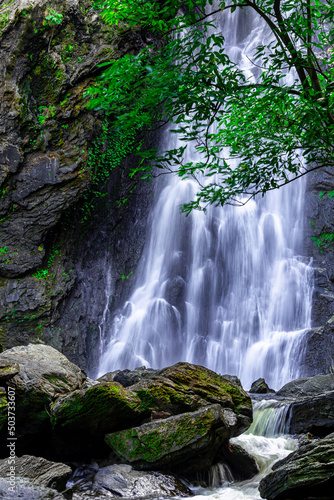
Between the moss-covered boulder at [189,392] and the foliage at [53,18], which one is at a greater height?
the foliage at [53,18]

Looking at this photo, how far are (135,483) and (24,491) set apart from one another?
143cm

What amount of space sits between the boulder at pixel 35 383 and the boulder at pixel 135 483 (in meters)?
1.30

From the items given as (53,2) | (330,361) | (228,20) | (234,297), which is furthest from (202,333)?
(228,20)

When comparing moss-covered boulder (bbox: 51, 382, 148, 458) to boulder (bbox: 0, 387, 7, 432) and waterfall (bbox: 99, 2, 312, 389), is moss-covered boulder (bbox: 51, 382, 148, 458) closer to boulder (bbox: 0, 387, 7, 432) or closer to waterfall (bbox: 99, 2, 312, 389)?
boulder (bbox: 0, 387, 7, 432)

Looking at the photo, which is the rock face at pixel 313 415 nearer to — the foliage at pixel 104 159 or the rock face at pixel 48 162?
the rock face at pixel 48 162

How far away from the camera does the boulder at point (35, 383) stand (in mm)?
6027

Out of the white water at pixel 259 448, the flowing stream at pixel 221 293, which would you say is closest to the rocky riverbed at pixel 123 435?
the white water at pixel 259 448

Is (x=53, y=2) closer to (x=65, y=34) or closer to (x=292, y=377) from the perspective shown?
(x=65, y=34)

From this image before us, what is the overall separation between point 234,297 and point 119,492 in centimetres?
1407

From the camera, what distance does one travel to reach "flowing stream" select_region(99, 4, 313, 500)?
16656 mm

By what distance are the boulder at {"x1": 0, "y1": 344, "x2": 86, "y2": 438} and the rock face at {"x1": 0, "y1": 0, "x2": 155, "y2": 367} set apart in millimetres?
8619

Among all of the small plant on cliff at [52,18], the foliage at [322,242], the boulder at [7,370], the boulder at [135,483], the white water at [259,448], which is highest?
the small plant on cliff at [52,18]

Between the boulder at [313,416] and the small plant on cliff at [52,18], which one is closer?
the boulder at [313,416]

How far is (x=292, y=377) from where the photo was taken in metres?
15.3
